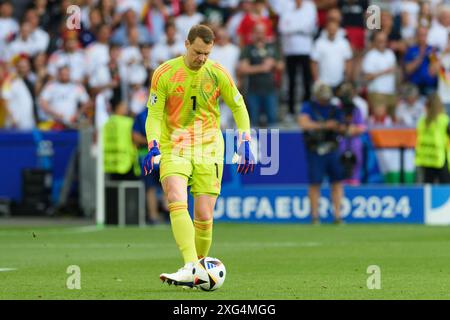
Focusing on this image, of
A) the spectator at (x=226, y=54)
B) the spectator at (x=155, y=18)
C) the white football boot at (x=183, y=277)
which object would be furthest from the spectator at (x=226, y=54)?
the white football boot at (x=183, y=277)

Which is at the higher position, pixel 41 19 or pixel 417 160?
pixel 41 19

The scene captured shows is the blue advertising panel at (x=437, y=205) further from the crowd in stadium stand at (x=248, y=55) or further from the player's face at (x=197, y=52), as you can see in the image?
the player's face at (x=197, y=52)

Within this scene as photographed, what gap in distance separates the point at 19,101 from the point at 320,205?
667 centimetres

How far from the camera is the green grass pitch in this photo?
1136cm

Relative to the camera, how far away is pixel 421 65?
981 inches

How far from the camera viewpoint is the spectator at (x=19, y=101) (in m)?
26.0

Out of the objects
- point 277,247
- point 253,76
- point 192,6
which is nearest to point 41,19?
point 192,6

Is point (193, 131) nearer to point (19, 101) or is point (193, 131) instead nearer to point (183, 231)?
point (183, 231)

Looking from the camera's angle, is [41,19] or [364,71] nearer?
[364,71]
